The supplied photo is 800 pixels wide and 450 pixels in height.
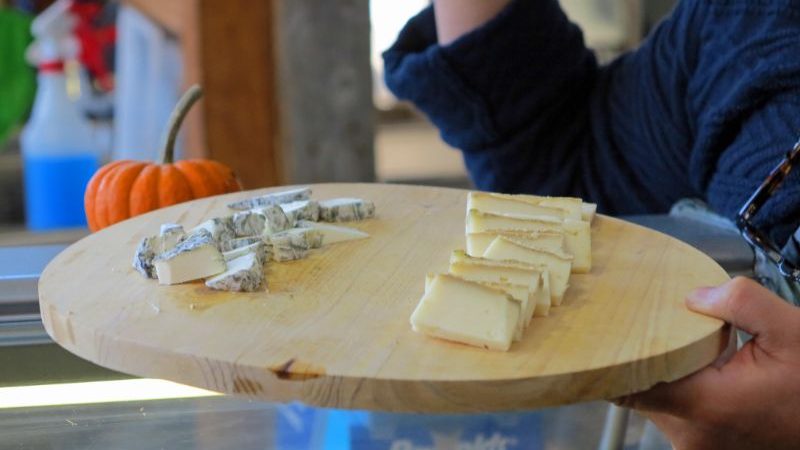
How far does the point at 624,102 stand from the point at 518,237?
791 millimetres

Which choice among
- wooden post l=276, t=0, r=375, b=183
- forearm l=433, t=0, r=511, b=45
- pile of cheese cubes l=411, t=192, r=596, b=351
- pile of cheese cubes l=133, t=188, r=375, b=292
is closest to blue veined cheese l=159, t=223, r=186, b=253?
pile of cheese cubes l=133, t=188, r=375, b=292

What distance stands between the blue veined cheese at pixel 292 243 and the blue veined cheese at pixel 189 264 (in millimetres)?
78

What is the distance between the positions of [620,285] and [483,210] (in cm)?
20

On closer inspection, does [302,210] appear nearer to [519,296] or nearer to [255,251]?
[255,251]

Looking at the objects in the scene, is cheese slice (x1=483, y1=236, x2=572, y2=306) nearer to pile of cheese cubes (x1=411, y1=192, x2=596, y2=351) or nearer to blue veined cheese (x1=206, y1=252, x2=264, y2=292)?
pile of cheese cubes (x1=411, y1=192, x2=596, y2=351)

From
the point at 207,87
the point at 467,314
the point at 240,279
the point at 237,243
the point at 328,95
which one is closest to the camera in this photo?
the point at 467,314

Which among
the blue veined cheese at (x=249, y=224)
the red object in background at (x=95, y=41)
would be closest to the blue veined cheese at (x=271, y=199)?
the blue veined cheese at (x=249, y=224)

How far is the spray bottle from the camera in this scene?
9.47 ft

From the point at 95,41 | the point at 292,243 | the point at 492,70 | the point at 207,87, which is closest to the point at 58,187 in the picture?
the point at 207,87

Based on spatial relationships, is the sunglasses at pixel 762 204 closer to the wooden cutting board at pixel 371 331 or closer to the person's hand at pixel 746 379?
the wooden cutting board at pixel 371 331

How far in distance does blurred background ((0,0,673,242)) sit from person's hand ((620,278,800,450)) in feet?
6.95

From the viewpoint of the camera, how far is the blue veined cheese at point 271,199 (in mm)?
1241

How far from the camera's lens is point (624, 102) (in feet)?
5.77

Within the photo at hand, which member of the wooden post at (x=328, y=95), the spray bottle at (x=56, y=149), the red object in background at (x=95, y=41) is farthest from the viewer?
the red object in background at (x=95, y=41)
